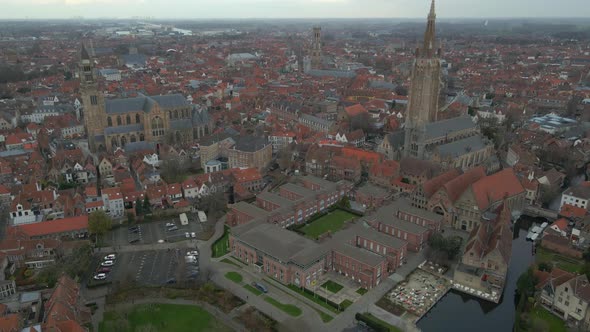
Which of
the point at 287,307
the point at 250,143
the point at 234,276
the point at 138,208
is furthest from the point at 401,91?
the point at 287,307

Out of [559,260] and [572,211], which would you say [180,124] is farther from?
[572,211]

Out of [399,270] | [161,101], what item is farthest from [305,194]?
[161,101]

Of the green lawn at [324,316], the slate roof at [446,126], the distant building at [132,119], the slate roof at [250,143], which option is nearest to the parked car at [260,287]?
the green lawn at [324,316]

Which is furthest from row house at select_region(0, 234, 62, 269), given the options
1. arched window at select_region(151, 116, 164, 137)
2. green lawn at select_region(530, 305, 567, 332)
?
green lawn at select_region(530, 305, 567, 332)

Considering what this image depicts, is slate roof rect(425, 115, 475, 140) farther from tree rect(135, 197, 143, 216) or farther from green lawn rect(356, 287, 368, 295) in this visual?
tree rect(135, 197, 143, 216)

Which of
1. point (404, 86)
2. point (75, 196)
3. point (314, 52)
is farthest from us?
point (314, 52)

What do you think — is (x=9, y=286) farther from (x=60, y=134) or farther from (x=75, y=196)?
(x=60, y=134)
